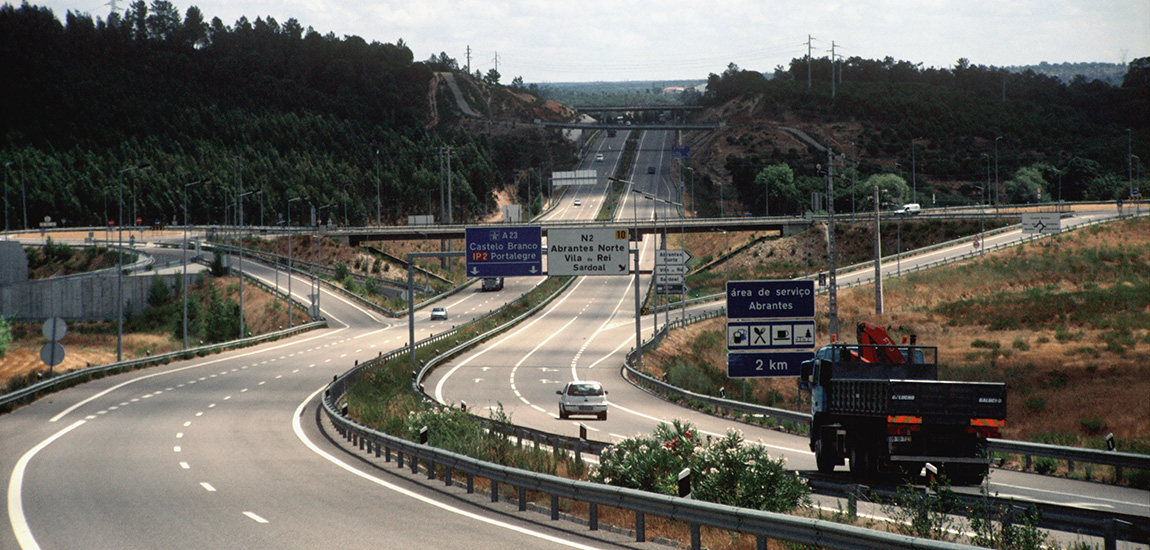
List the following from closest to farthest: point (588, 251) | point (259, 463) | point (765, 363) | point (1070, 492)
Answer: point (1070, 492)
point (259, 463)
point (765, 363)
point (588, 251)

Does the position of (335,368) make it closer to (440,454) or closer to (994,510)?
(440,454)

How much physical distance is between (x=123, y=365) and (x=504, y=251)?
2322 cm

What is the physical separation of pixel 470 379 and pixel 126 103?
165 m

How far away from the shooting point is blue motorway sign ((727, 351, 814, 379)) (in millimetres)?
31406

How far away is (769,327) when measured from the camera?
31781mm

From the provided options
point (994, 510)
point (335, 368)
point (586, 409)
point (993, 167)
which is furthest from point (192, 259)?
point (993, 167)

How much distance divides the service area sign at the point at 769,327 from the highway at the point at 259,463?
231cm

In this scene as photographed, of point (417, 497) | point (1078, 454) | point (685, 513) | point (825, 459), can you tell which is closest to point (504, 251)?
point (825, 459)

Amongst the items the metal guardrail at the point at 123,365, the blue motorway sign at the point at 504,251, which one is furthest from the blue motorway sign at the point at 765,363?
the metal guardrail at the point at 123,365

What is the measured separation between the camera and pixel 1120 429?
3841 cm

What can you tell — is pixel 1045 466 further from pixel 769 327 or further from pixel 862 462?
pixel 769 327

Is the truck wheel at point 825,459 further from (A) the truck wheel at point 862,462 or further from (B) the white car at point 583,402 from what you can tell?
(B) the white car at point 583,402

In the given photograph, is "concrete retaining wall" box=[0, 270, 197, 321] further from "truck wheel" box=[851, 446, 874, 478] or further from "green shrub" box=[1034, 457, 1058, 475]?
"truck wheel" box=[851, 446, 874, 478]

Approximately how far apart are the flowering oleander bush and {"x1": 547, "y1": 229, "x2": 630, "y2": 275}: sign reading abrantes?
97.8ft
